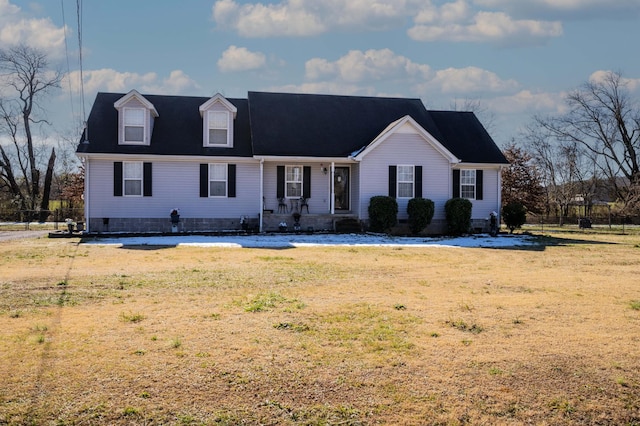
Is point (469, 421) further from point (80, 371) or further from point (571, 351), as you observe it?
point (80, 371)

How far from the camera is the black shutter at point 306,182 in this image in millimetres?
24234

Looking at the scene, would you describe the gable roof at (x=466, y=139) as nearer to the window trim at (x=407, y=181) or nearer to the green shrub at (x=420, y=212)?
the window trim at (x=407, y=181)

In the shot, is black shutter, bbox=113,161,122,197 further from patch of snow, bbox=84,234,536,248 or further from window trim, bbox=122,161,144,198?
patch of snow, bbox=84,234,536,248

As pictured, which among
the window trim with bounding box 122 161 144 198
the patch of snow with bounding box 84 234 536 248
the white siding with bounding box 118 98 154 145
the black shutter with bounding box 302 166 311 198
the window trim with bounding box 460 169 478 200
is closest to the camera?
the patch of snow with bounding box 84 234 536 248

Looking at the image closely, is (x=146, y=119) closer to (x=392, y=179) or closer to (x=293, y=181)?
(x=293, y=181)

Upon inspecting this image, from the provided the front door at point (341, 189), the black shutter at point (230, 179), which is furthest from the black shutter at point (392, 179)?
the black shutter at point (230, 179)

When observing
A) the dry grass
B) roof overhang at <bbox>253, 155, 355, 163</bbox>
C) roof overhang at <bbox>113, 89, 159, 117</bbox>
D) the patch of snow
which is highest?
roof overhang at <bbox>113, 89, 159, 117</bbox>

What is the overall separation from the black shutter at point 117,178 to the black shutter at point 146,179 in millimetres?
899

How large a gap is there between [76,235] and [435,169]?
49.1 feet

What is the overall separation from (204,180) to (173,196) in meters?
1.43

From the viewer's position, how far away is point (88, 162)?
72.7 ft

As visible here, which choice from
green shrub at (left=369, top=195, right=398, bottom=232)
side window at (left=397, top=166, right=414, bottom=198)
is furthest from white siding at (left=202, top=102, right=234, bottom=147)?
side window at (left=397, top=166, right=414, bottom=198)

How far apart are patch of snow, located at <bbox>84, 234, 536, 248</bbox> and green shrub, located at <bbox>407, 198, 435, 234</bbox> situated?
46.9 inches

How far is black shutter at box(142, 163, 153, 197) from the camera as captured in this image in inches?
890
